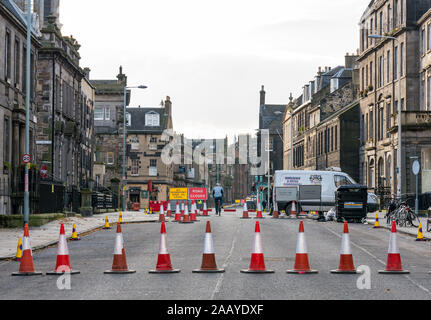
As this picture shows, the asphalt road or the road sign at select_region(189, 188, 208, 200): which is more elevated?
the road sign at select_region(189, 188, 208, 200)

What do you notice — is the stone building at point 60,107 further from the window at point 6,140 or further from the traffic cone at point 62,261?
the traffic cone at point 62,261

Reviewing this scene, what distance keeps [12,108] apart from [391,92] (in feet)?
102

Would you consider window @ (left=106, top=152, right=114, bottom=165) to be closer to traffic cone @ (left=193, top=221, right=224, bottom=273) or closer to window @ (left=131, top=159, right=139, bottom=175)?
window @ (left=131, top=159, right=139, bottom=175)

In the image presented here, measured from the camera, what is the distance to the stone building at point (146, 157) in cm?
9294

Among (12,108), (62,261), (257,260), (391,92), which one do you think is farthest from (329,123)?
(62,261)

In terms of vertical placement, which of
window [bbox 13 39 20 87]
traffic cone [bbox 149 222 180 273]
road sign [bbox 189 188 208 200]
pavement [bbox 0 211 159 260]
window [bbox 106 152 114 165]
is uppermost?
window [bbox 13 39 20 87]

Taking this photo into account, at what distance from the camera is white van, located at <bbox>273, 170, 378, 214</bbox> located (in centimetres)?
3744

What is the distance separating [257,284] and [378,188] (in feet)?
143

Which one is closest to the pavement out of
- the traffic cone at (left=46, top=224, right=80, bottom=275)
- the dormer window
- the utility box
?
the traffic cone at (left=46, top=224, right=80, bottom=275)

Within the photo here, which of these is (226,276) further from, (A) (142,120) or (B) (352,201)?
(A) (142,120)

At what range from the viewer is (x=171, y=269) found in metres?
13.6

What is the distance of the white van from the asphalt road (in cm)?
1446

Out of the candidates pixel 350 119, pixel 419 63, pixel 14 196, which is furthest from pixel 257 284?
pixel 350 119
